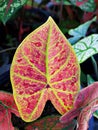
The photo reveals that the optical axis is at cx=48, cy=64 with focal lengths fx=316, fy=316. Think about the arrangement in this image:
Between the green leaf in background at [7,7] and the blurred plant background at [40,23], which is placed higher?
the green leaf in background at [7,7]

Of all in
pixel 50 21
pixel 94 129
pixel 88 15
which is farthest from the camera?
pixel 88 15

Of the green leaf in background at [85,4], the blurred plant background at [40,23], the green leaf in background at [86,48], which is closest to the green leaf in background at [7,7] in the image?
the blurred plant background at [40,23]

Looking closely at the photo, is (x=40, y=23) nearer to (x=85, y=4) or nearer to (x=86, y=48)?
(x=85, y=4)

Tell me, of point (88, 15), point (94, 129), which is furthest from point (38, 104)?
point (88, 15)

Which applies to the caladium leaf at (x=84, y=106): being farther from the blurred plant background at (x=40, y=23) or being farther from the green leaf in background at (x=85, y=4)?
the green leaf in background at (x=85, y=4)

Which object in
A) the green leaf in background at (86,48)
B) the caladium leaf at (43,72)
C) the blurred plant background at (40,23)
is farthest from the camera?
the blurred plant background at (40,23)

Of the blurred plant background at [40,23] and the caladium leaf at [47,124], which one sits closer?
the caladium leaf at [47,124]

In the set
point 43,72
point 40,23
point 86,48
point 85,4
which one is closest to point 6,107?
point 43,72

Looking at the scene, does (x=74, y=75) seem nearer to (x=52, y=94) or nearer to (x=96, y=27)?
(x=52, y=94)
